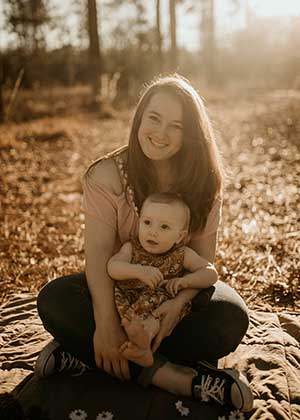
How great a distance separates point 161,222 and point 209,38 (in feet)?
82.5

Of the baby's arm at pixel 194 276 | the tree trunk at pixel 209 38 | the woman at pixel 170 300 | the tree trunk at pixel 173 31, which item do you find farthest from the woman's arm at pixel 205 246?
the tree trunk at pixel 209 38

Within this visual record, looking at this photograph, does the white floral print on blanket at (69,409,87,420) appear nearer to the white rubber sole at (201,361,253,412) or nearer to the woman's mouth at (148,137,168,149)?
Answer: the white rubber sole at (201,361,253,412)

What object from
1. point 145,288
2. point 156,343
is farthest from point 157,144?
point 156,343

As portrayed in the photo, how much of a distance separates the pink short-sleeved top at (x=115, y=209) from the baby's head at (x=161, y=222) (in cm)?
16

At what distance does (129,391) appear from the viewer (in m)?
2.26

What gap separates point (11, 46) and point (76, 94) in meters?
5.22

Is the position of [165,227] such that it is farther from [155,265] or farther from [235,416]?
[235,416]

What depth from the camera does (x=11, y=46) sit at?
19969mm

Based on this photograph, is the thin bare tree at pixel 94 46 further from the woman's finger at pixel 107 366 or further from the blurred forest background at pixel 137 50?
the woman's finger at pixel 107 366

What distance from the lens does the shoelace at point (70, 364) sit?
7.82 ft

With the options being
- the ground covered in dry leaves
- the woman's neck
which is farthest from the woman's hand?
the ground covered in dry leaves

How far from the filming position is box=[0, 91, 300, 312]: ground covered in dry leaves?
377 centimetres

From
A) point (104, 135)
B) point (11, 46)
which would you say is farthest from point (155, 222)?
point (11, 46)

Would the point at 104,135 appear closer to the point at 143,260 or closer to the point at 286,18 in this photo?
the point at 143,260
